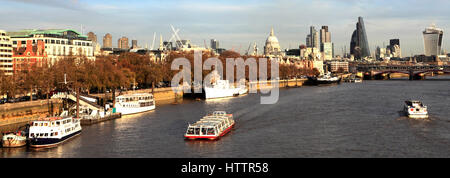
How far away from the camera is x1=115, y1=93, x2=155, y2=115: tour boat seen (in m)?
56.6

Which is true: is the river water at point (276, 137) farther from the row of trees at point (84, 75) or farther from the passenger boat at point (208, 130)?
the row of trees at point (84, 75)

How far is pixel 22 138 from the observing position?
123 ft

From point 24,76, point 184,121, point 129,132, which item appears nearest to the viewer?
point 129,132

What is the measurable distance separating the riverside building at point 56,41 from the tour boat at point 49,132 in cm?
5628

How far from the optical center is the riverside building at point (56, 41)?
97.1 metres

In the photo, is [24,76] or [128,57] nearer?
[24,76]

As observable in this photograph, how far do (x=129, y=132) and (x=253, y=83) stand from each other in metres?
76.1

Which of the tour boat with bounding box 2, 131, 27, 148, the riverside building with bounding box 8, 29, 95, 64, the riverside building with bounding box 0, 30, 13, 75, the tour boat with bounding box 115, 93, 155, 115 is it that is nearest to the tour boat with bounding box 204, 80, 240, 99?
the tour boat with bounding box 115, 93, 155, 115

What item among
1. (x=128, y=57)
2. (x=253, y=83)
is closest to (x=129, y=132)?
(x=128, y=57)

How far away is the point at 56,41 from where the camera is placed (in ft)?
325

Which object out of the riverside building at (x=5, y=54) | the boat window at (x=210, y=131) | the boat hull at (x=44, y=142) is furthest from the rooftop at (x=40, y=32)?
the boat window at (x=210, y=131)

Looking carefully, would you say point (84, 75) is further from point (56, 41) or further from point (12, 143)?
point (56, 41)

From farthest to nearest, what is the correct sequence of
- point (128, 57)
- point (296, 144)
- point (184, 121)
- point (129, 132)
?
point (128, 57) → point (184, 121) → point (129, 132) → point (296, 144)
